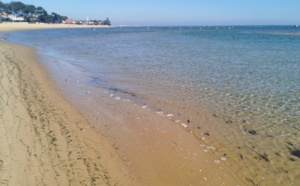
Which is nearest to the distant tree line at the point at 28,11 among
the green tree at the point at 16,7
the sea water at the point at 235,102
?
the green tree at the point at 16,7

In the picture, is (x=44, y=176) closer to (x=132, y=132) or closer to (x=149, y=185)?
(x=149, y=185)

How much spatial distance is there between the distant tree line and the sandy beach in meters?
129

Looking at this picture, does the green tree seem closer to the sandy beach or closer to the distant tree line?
the distant tree line

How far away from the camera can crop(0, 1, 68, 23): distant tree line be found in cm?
12024

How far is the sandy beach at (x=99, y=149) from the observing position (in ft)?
13.9

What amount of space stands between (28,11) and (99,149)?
152456 mm

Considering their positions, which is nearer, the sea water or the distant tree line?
the sea water

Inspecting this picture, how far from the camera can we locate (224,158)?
16.8 feet

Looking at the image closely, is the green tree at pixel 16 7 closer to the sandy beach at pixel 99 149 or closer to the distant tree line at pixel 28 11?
the distant tree line at pixel 28 11

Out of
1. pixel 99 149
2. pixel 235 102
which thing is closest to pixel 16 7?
pixel 235 102

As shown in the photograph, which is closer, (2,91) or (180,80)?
(2,91)

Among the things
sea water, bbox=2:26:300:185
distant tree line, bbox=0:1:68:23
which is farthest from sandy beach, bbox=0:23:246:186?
distant tree line, bbox=0:1:68:23

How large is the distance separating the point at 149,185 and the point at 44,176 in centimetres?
184

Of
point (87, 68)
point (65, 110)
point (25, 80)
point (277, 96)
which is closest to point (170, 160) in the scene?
point (65, 110)
